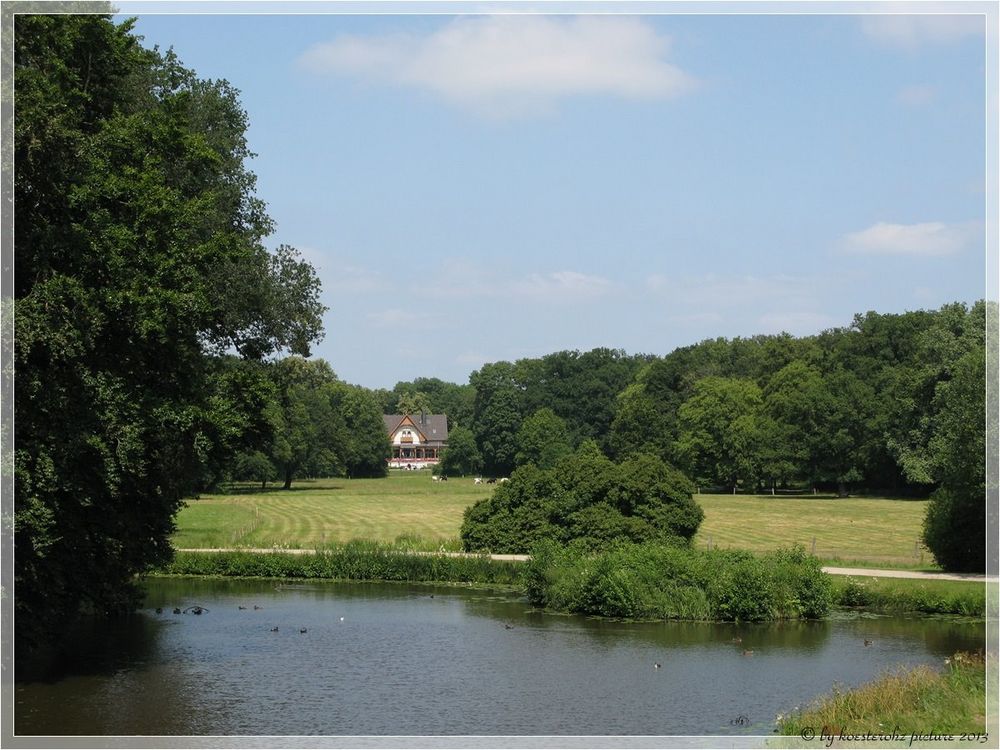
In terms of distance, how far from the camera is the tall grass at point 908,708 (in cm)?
1959

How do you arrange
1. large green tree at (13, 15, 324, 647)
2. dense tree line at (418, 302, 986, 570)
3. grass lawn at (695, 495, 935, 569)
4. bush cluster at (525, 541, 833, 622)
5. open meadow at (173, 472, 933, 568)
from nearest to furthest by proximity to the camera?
large green tree at (13, 15, 324, 647) → bush cluster at (525, 541, 833, 622) → grass lawn at (695, 495, 935, 569) → open meadow at (173, 472, 933, 568) → dense tree line at (418, 302, 986, 570)

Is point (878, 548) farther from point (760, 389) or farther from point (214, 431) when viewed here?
point (760, 389)

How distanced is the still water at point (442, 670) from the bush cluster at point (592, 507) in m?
5.84

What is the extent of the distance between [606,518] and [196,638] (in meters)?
17.5

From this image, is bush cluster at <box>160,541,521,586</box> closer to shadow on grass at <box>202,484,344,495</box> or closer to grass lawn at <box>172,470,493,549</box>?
grass lawn at <box>172,470,493,549</box>

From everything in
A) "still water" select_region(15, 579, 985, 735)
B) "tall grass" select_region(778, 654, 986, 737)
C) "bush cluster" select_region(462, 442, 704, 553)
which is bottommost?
"still water" select_region(15, 579, 985, 735)

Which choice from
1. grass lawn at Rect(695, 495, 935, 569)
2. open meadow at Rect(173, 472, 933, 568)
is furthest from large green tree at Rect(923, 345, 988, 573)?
open meadow at Rect(173, 472, 933, 568)

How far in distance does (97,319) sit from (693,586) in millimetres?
21848

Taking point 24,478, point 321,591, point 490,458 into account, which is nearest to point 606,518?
point 321,591

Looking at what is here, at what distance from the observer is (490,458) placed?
162 m

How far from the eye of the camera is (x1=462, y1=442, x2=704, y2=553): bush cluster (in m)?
45.9

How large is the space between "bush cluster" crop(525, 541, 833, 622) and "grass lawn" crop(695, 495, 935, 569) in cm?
990

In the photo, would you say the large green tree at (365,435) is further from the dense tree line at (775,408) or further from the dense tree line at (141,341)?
the dense tree line at (141,341)

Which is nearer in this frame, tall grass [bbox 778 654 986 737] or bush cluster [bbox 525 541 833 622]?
tall grass [bbox 778 654 986 737]
